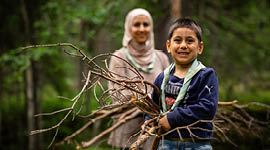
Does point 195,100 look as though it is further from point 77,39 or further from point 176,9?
point 77,39

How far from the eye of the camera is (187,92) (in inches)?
72.4

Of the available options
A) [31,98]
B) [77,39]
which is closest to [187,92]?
[31,98]

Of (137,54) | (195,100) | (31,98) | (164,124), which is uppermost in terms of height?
(137,54)

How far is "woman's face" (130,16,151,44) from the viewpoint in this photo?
3.09 m

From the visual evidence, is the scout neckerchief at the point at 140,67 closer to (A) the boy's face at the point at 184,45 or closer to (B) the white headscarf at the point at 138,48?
(B) the white headscarf at the point at 138,48

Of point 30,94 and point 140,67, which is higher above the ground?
point 140,67

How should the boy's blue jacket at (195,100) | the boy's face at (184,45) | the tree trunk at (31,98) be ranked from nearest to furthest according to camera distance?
the boy's blue jacket at (195,100), the boy's face at (184,45), the tree trunk at (31,98)

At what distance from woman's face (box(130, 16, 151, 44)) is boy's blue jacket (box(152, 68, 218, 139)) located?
125 cm

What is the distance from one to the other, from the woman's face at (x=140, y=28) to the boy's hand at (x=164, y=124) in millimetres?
1472

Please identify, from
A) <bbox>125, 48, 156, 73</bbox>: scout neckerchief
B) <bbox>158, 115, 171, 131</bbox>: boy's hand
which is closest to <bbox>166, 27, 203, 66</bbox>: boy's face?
<bbox>158, 115, 171, 131</bbox>: boy's hand

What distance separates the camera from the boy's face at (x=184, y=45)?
1844 millimetres

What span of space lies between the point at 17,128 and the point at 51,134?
119cm

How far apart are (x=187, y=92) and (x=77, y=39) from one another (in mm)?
5408

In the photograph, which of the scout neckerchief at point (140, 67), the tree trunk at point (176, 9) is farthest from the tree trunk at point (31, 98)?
the scout neckerchief at point (140, 67)
